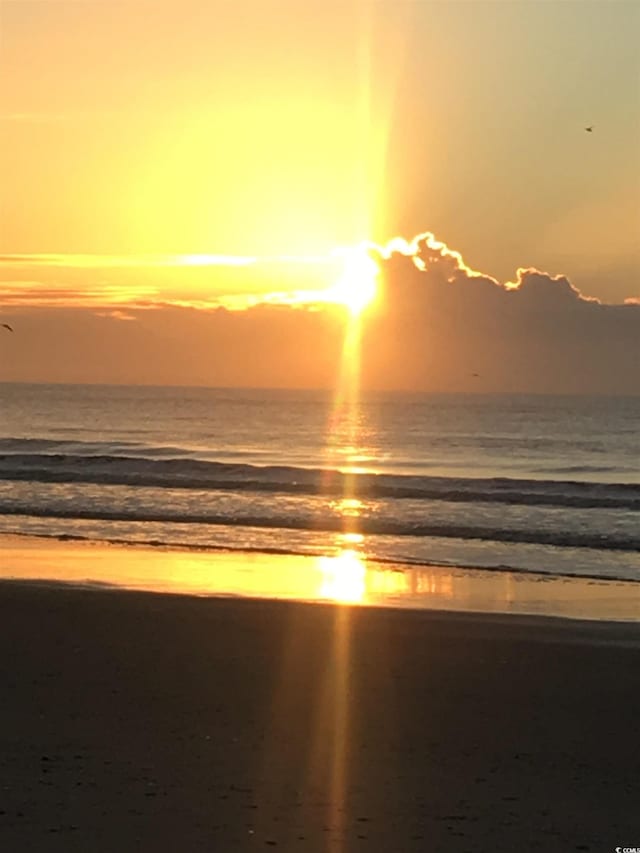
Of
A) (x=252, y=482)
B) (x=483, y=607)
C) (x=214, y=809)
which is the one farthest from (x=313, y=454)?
(x=214, y=809)

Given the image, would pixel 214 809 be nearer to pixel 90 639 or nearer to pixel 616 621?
pixel 90 639

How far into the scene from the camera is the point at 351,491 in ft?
111

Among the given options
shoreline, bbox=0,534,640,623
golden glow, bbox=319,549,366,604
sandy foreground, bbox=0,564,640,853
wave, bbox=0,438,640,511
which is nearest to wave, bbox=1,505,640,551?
golden glow, bbox=319,549,366,604

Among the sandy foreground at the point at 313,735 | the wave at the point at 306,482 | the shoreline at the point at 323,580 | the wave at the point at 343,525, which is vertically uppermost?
the wave at the point at 306,482

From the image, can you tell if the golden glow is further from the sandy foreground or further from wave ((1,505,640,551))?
wave ((1,505,640,551))

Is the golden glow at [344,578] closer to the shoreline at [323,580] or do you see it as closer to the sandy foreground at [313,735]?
the shoreline at [323,580]

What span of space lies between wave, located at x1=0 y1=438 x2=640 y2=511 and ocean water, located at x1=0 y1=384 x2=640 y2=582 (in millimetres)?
75

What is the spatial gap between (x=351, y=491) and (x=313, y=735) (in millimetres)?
26140

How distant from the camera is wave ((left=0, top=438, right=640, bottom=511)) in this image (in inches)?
1270

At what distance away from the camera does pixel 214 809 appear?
20.4ft

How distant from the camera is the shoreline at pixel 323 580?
14.7 metres

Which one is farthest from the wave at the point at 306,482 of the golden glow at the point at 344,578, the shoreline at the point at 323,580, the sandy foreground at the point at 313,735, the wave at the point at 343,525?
the sandy foreground at the point at 313,735

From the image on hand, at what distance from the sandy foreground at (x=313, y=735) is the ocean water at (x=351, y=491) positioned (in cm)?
748

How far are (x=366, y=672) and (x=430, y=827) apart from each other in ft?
12.9
